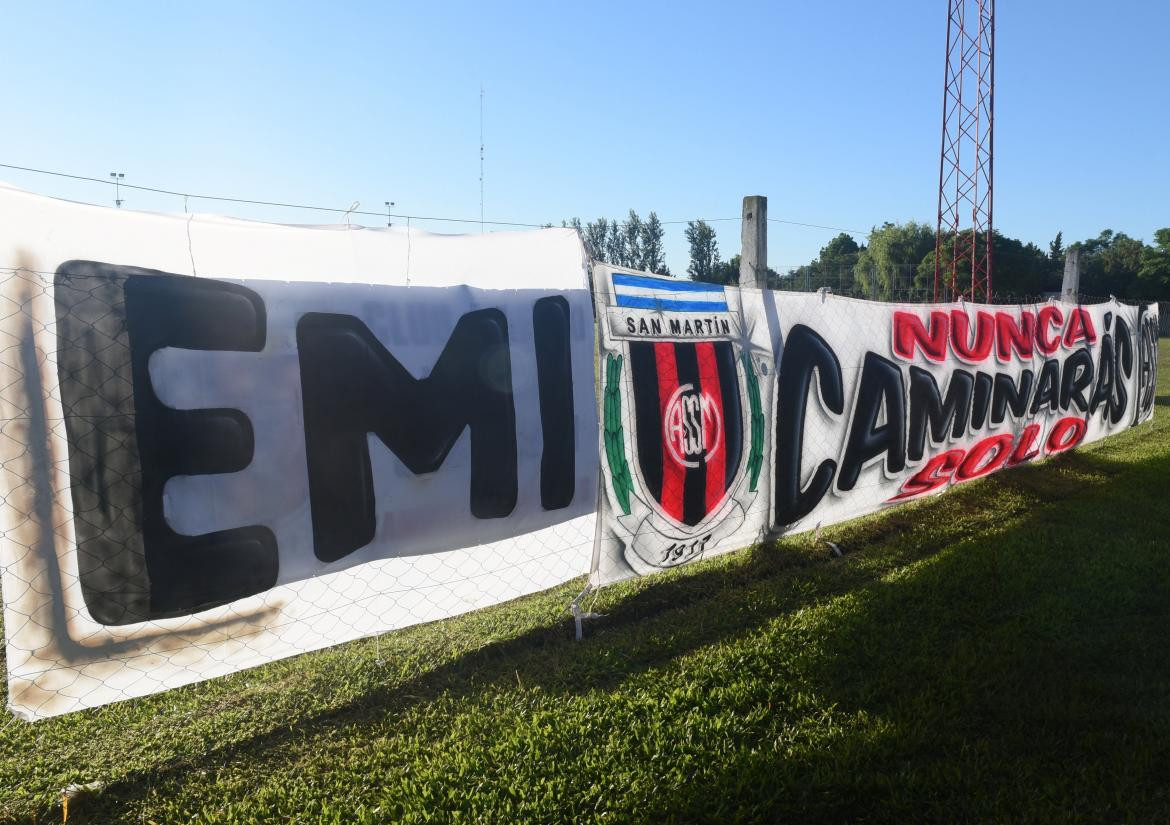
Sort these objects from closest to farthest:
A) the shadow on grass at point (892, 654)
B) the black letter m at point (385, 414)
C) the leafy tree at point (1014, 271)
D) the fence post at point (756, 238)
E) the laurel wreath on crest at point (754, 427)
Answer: the shadow on grass at point (892, 654) → the black letter m at point (385, 414) → the laurel wreath on crest at point (754, 427) → the fence post at point (756, 238) → the leafy tree at point (1014, 271)

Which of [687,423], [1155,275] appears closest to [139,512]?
[687,423]

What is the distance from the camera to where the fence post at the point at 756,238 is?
489 cm

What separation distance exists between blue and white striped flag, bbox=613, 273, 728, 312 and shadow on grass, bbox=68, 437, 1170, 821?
1.62 m

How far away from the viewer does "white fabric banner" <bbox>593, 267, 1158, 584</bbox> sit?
12.8 ft

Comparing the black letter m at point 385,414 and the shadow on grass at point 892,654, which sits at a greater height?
the black letter m at point 385,414

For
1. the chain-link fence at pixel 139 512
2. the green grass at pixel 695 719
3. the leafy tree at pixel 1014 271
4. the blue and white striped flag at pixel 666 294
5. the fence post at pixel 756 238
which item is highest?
the leafy tree at pixel 1014 271

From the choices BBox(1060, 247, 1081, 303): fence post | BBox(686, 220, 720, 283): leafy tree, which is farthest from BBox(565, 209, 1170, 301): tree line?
BBox(1060, 247, 1081, 303): fence post

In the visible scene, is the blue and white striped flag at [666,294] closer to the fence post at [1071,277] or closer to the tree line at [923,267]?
the fence post at [1071,277]

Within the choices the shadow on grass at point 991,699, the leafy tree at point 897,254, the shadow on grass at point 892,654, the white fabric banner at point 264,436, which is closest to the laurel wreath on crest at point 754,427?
the shadow on grass at point 892,654

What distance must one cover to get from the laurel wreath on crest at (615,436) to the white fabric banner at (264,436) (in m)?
0.10

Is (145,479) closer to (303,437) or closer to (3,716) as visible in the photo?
(303,437)

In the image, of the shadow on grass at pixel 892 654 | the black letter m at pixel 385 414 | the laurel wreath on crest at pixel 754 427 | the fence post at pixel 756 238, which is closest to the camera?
the shadow on grass at pixel 892 654

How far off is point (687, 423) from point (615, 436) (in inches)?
20.8

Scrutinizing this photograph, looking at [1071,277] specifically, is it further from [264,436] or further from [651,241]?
[651,241]
